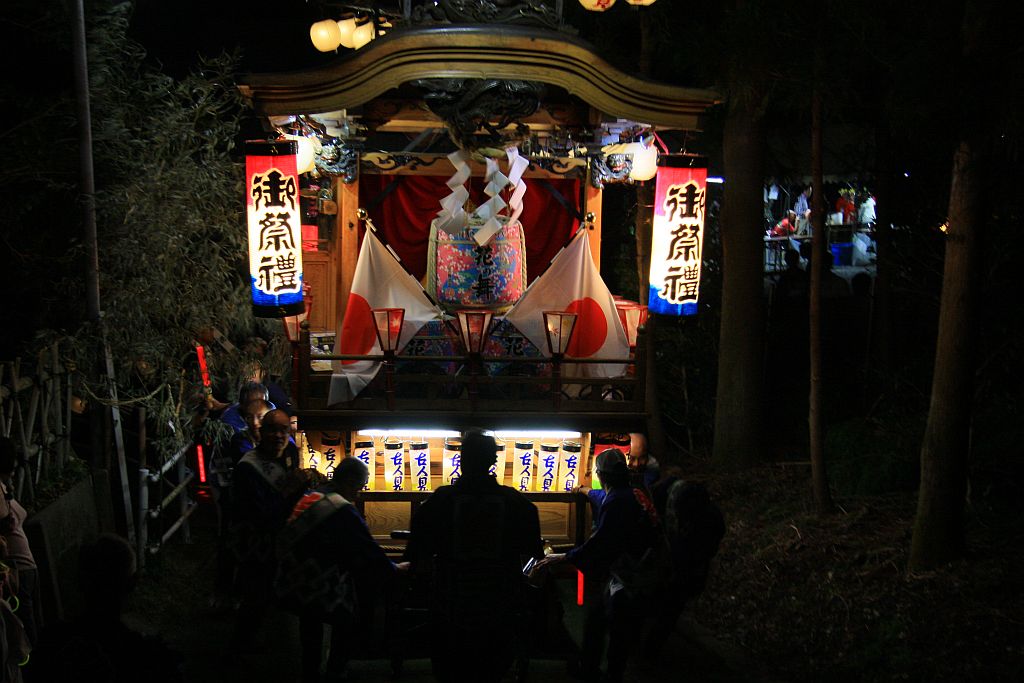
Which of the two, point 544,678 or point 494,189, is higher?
point 494,189

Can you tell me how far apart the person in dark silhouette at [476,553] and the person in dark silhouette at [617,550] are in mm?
855

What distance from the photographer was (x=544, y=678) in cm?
738

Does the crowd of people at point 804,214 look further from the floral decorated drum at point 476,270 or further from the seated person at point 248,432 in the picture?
the seated person at point 248,432

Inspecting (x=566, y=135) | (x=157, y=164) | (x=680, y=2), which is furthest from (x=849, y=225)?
(x=157, y=164)

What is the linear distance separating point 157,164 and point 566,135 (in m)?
4.53

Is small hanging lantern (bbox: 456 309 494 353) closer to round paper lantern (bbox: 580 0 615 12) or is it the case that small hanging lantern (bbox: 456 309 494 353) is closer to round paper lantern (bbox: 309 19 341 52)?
round paper lantern (bbox: 580 0 615 12)

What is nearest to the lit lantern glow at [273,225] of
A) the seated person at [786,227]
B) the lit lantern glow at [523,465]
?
the lit lantern glow at [523,465]

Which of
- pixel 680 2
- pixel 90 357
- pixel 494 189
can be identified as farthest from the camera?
pixel 680 2

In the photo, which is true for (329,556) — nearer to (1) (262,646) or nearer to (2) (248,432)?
(1) (262,646)

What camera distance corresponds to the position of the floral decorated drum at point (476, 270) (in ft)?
35.6

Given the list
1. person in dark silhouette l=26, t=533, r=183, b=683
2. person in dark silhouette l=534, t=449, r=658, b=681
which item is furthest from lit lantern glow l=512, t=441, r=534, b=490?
person in dark silhouette l=26, t=533, r=183, b=683

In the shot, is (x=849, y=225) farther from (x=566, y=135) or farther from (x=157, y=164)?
(x=157, y=164)

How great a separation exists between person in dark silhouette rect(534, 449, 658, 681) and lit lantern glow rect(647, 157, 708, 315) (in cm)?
274

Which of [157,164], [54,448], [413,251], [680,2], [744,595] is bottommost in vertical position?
[744,595]
